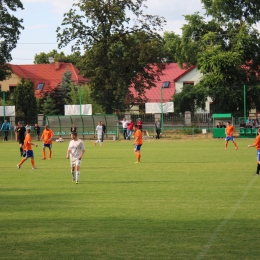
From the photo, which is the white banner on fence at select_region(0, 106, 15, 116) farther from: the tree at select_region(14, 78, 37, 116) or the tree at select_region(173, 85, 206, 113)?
the tree at select_region(173, 85, 206, 113)

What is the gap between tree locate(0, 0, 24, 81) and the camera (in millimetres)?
65875

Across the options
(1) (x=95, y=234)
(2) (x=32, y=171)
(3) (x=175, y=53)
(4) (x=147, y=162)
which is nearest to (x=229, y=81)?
(3) (x=175, y=53)

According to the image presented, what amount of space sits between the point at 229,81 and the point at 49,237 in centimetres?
5614

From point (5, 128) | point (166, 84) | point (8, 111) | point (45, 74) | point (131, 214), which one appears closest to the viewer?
point (131, 214)

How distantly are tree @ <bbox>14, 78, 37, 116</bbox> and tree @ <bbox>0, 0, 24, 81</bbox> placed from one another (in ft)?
26.3

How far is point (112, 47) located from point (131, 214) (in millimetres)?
54804

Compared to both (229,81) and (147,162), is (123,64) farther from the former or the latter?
(147,162)

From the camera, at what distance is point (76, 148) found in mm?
19891

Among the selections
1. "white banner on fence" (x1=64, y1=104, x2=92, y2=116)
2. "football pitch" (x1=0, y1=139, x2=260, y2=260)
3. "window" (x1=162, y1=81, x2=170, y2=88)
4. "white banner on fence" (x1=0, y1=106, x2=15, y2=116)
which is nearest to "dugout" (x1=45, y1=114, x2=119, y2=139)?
"white banner on fence" (x1=64, y1=104, x2=92, y2=116)

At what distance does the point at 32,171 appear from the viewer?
2520cm

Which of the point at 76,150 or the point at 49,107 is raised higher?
the point at 49,107

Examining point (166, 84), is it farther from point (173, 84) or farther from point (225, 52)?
point (225, 52)

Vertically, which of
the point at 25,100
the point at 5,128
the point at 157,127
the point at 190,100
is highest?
the point at 25,100

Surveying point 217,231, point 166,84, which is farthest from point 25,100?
point 217,231
